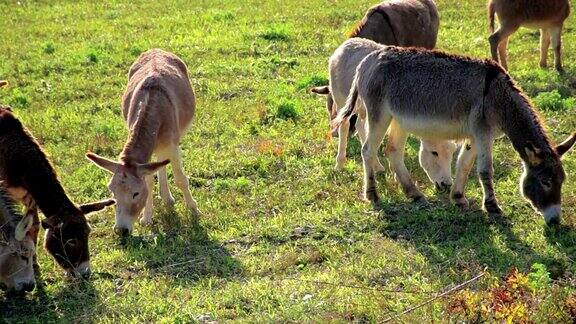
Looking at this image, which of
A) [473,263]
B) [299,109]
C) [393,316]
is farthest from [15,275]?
[299,109]

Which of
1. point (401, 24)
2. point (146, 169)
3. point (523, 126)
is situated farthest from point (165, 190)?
point (401, 24)

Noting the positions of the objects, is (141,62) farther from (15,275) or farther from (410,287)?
(410,287)

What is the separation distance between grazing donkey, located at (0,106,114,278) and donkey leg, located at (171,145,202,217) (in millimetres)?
1390

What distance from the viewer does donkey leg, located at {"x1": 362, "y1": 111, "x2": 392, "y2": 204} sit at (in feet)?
Result: 28.3

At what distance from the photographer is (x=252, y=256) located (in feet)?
25.3

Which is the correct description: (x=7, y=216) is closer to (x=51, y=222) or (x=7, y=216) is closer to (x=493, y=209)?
(x=51, y=222)

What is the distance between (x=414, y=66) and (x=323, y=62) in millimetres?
6447

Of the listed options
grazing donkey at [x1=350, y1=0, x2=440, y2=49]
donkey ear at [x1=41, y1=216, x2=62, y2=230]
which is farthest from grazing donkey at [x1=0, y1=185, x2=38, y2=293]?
grazing donkey at [x1=350, y1=0, x2=440, y2=49]

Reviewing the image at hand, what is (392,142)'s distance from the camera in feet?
29.6

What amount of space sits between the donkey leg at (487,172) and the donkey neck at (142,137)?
312 centimetres

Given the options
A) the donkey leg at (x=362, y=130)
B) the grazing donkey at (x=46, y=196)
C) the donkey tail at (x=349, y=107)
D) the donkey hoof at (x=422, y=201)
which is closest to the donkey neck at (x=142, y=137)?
the grazing donkey at (x=46, y=196)

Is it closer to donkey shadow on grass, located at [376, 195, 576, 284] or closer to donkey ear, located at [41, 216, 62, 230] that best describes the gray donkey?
donkey shadow on grass, located at [376, 195, 576, 284]

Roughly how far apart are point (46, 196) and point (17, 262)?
632mm

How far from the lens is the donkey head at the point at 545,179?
752 cm
